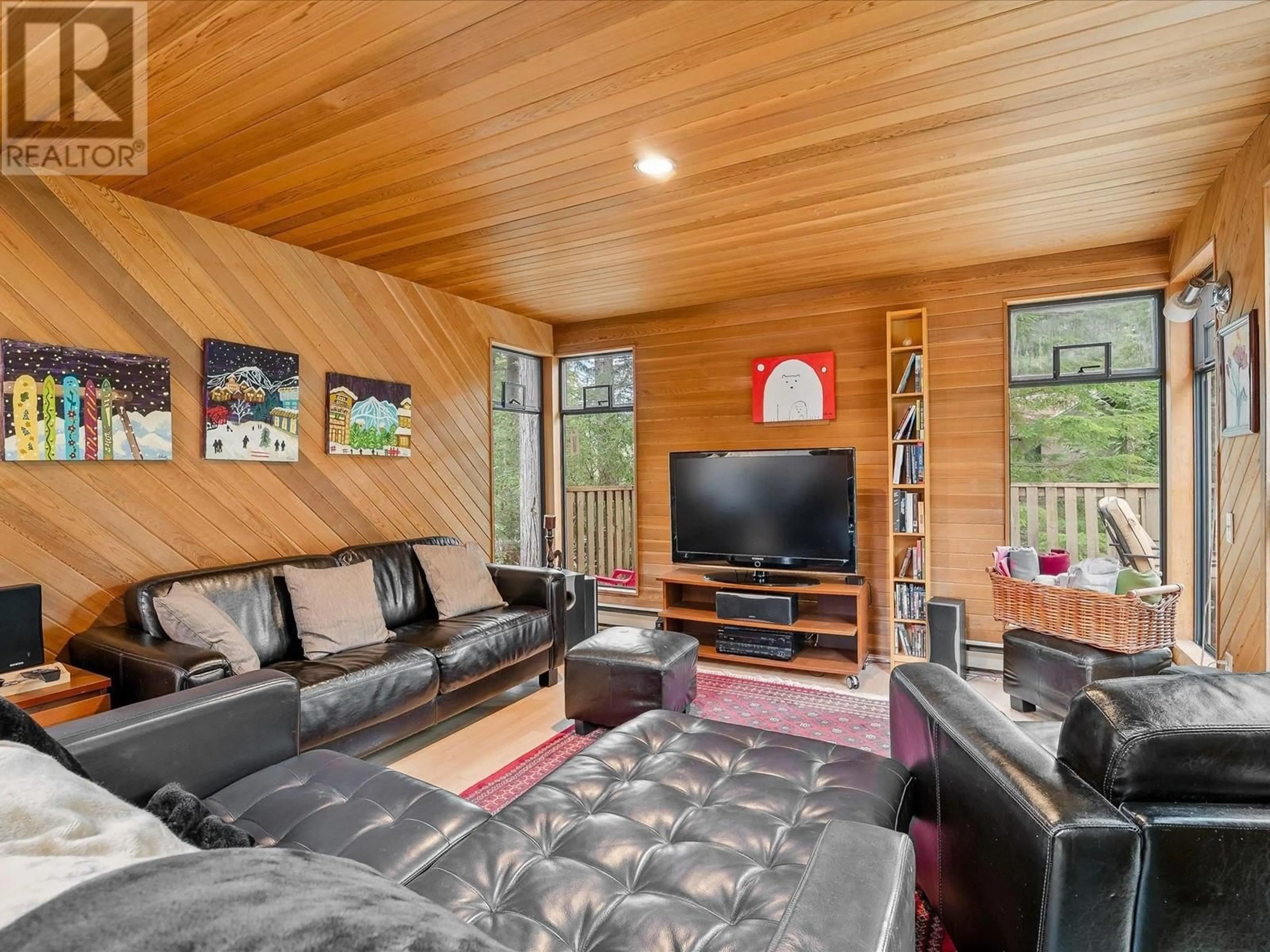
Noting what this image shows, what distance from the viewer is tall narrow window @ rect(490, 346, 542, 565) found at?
517 centimetres

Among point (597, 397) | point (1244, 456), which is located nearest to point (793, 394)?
point (597, 397)

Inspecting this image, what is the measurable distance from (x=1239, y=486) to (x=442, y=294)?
174 inches

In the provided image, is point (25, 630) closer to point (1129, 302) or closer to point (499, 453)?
point (499, 453)

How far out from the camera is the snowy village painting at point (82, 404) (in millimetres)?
2539

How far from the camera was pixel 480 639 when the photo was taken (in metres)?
3.34

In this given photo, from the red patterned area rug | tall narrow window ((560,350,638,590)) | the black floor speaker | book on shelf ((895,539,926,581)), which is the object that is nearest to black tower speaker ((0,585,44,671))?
the red patterned area rug

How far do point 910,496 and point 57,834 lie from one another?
14.1 ft

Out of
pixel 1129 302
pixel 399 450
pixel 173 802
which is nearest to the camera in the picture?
pixel 173 802

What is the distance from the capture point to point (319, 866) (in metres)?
0.60

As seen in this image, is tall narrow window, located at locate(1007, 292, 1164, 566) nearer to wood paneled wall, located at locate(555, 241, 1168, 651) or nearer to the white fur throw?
wood paneled wall, located at locate(555, 241, 1168, 651)

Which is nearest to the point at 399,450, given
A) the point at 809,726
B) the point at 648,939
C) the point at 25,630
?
the point at 25,630

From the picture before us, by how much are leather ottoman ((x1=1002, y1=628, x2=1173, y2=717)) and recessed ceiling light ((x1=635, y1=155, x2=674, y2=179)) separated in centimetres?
278

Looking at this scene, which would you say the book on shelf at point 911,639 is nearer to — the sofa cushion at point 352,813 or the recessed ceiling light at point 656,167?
the recessed ceiling light at point 656,167

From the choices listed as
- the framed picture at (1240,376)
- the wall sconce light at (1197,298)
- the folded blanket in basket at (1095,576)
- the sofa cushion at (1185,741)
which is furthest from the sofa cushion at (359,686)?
the wall sconce light at (1197,298)
